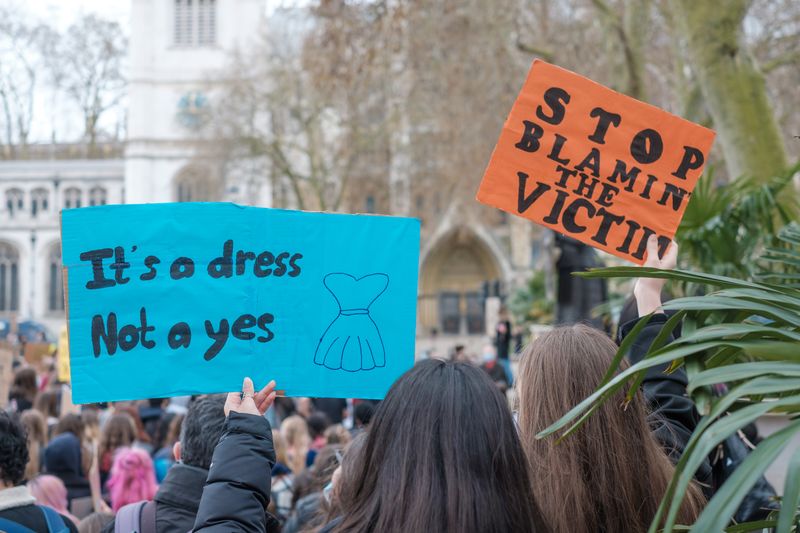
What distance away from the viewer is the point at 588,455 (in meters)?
2.62

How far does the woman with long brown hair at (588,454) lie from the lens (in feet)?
8.44

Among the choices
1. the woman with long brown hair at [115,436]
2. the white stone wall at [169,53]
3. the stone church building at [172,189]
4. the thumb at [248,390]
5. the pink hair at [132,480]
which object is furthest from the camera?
the white stone wall at [169,53]

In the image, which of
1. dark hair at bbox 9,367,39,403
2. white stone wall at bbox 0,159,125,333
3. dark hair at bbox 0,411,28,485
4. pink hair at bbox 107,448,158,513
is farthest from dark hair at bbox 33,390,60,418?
white stone wall at bbox 0,159,125,333

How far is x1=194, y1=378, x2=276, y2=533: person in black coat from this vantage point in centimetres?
220

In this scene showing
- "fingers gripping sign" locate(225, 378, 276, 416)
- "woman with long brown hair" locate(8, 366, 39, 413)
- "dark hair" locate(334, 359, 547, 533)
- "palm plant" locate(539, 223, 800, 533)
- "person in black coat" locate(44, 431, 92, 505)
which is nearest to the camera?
"palm plant" locate(539, 223, 800, 533)

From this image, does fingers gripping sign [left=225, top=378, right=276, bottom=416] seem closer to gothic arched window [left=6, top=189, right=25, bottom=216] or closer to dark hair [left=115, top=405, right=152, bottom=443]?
dark hair [left=115, top=405, right=152, bottom=443]

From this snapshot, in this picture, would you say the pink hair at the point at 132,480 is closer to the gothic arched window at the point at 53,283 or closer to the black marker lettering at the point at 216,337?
the black marker lettering at the point at 216,337

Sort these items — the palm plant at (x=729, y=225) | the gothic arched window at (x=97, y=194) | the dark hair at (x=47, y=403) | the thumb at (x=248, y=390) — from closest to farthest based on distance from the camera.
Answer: the thumb at (x=248, y=390)
the palm plant at (x=729, y=225)
the dark hair at (x=47, y=403)
the gothic arched window at (x=97, y=194)

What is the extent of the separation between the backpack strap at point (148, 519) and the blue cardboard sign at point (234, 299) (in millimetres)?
441

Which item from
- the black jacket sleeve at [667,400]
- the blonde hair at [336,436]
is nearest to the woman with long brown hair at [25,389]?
the blonde hair at [336,436]

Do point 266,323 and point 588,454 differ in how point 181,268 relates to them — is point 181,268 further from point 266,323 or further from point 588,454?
point 588,454

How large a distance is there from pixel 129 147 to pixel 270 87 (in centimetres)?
2101

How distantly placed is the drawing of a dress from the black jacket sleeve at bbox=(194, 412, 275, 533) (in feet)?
2.59

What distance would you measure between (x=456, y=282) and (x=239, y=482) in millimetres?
47792
